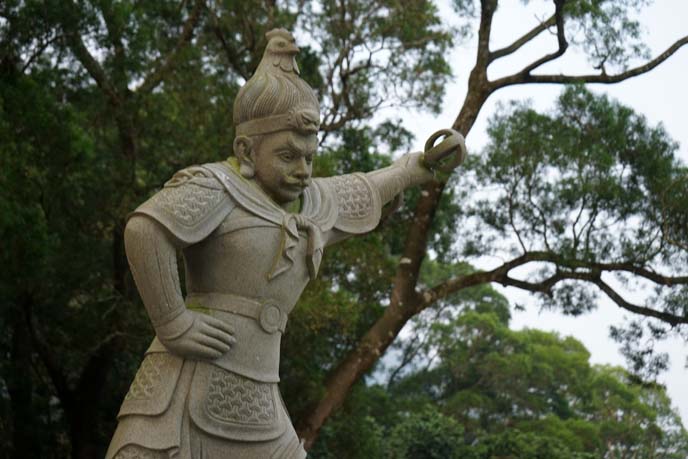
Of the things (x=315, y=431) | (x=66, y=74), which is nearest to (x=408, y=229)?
(x=315, y=431)

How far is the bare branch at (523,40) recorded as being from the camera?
35.8 feet

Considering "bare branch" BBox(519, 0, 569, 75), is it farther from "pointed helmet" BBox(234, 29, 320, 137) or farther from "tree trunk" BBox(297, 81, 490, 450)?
"pointed helmet" BBox(234, 29, 320, 137)

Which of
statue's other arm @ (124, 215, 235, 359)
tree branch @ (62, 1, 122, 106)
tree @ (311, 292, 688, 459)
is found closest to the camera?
statue's other arm @ (124, 215, 235, 359)

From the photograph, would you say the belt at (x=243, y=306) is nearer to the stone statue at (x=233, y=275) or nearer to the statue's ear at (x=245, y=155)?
the stone statue at (x=233, y=275)

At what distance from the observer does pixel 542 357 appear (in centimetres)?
2130

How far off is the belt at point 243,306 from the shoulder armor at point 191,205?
9.2 inches

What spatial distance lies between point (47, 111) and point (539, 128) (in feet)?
15.1

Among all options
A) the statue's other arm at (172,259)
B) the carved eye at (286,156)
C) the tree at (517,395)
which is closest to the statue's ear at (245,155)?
the carved eye at (286,156)

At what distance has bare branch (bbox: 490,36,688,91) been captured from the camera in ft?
36.0

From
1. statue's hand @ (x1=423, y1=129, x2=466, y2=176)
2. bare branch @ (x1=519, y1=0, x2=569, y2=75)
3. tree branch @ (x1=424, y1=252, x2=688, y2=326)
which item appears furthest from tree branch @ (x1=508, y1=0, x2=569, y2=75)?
statue's hand @ (x1=423, y1=129, x2=466, y2=176)

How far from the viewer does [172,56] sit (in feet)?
34.2

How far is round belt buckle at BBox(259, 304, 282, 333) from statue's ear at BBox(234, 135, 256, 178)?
480 mm

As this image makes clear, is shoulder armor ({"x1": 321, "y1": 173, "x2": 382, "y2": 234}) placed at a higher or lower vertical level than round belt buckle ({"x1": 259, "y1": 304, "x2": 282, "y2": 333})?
higher

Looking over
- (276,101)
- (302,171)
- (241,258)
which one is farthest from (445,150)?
(241,258)
